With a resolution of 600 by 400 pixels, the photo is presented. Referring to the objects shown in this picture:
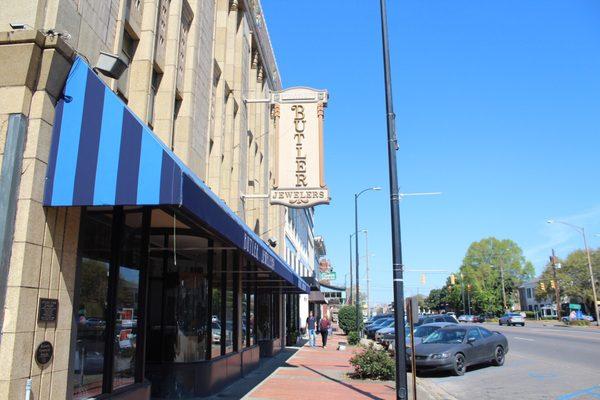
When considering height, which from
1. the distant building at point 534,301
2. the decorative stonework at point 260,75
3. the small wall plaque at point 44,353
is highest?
the decorative stonework at point 260,75

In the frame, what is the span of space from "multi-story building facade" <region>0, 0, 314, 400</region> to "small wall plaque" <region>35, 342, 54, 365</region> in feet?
0.05

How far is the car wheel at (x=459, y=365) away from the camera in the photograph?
15.8m

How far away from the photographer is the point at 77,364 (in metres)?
6.36

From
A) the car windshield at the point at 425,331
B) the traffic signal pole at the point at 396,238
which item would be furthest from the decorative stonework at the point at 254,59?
the car windshield at the point at 425,331

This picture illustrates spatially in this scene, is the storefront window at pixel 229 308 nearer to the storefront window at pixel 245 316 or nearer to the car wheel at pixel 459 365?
the storefront window at pixel 245 316

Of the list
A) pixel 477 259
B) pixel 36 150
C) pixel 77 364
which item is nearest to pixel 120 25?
pixel 36 150

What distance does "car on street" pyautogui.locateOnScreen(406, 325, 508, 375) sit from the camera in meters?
15.7

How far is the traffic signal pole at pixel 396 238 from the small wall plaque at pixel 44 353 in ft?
18.5

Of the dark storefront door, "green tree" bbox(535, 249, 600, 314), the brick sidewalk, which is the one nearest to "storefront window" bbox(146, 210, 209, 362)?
the brick sidewalk

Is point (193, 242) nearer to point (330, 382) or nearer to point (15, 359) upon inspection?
point (330, 382)

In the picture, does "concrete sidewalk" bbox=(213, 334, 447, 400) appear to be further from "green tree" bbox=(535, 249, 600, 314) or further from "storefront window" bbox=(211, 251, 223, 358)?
"green tree" bbox=(535, 249, 600, 314)

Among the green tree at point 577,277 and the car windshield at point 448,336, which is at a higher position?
the green tree at point 577,277

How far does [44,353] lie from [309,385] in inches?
345

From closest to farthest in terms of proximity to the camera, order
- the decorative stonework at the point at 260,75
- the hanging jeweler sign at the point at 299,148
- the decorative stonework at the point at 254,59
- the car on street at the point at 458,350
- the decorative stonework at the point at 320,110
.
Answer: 1. the hanging jeweler sign at the point at 299,148
2. the decorative stonework at the point at 320,110
3. the car on street at the point at 458,350
4. the decorative stonework at the point at 254,59
5. the decorative stonework at the point at 260,75
